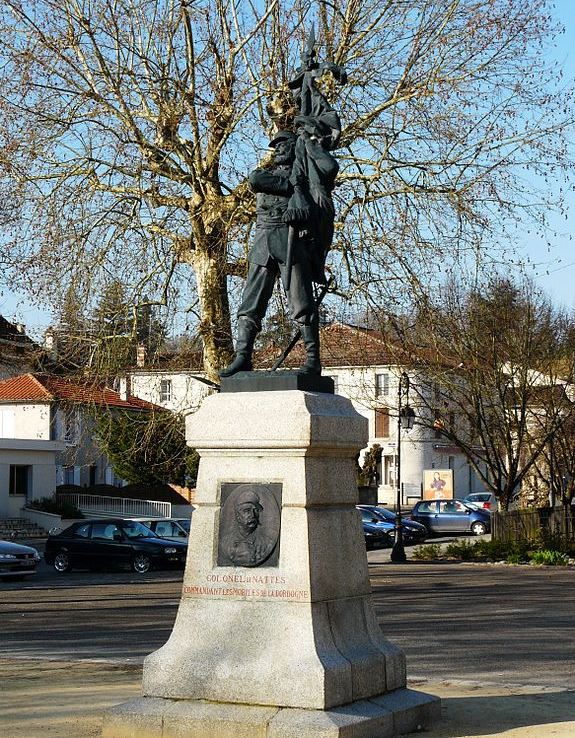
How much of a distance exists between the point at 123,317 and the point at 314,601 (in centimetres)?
1642

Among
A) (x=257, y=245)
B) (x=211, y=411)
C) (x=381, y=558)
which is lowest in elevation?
(x=381, y=558)

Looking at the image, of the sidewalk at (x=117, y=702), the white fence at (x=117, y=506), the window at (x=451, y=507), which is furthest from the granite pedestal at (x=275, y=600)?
the white fence at (x=117, y=506)

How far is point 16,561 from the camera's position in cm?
2975

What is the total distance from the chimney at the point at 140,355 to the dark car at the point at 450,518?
25585 mm

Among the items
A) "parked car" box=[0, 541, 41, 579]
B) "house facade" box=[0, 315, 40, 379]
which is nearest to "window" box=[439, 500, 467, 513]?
"parked car" box=[0, 541, 41, 579]

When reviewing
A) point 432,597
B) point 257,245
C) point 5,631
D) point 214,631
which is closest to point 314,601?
point 214,631

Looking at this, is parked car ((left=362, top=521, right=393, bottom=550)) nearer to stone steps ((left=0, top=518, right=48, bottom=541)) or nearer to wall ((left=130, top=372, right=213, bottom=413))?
stone steps ((left=0, top=518, right=48, bottom=541))

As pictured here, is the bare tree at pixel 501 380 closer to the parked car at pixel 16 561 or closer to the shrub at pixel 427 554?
the shrub at pixel 427 554

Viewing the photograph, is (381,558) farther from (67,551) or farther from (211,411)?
(211,411)

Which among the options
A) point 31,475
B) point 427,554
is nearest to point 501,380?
point 427,554

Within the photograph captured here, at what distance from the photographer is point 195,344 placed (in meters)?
25.1

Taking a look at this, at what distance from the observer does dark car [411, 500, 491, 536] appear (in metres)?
49.9

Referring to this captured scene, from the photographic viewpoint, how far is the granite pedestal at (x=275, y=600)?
8.75m

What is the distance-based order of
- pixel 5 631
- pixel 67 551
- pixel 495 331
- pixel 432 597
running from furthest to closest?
1. pixel 495 331
2. pixel 67 551
3. pixel 432 597
4. pixel 5 631
